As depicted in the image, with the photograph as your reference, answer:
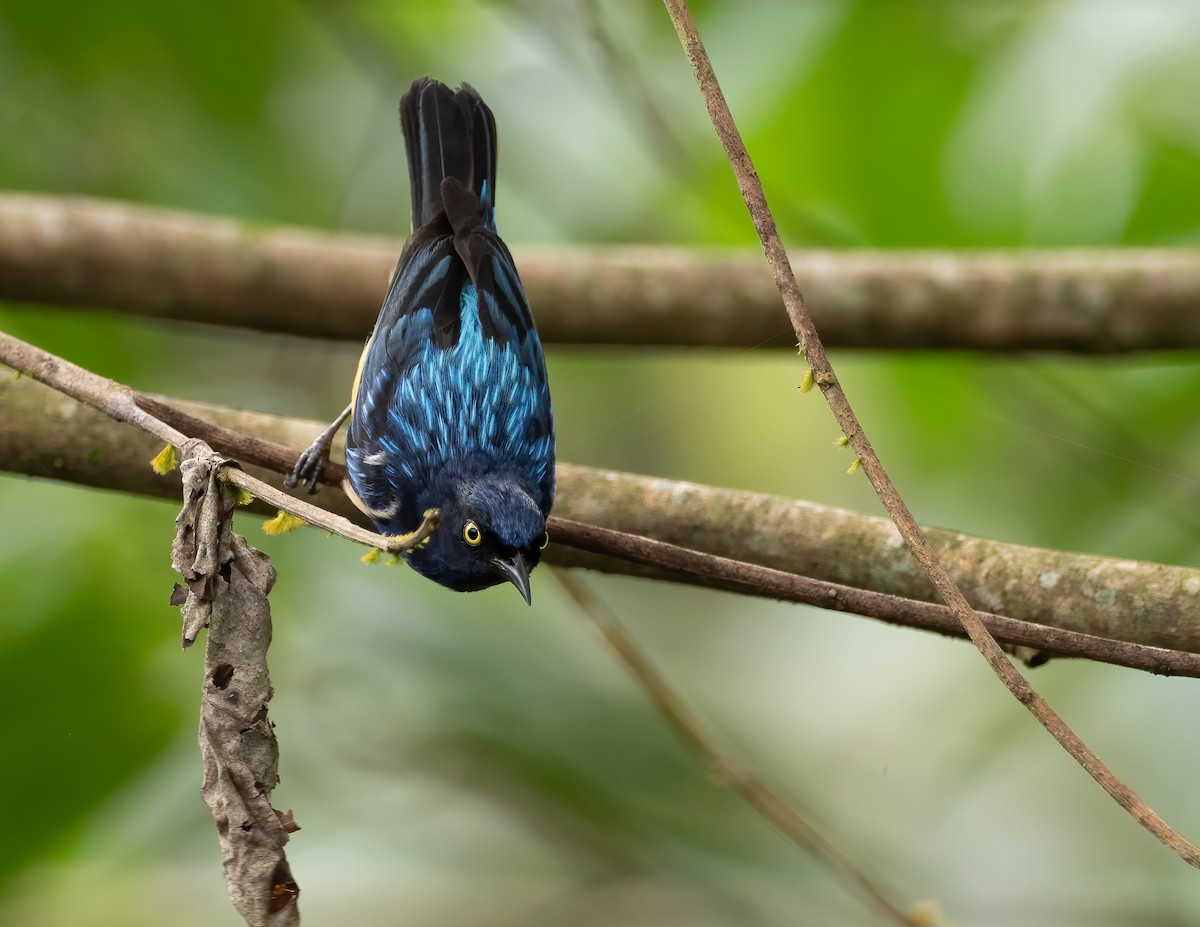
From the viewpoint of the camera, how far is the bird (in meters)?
3.41

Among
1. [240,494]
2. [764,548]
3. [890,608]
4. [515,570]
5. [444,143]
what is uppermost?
[444,143]

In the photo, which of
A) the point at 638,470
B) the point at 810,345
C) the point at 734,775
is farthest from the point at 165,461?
the point at 638,470

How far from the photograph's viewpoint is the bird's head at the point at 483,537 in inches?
128

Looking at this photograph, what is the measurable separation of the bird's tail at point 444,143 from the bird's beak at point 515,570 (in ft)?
5.14

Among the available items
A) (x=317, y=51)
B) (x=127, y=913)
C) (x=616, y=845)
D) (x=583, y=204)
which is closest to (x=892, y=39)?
(x=583, y=204)

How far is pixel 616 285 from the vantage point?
5.05 m

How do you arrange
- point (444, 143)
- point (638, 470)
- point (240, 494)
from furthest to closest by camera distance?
point (638, 470), point (444, 143), point (240, 494)

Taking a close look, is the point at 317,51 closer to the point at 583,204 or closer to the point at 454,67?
the point at 454,67

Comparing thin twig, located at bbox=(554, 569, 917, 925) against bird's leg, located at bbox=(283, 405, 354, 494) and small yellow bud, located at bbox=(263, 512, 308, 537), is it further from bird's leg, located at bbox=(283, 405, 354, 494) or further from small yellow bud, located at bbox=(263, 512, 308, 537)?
small yellow bud, located at bbox=(263, 512, 308, 537)

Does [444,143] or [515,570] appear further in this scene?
[444,143]

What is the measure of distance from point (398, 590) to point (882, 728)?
210 centimetres

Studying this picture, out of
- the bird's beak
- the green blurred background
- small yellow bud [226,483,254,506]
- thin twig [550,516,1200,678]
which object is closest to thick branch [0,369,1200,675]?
thin twig [550,516,1200,678]

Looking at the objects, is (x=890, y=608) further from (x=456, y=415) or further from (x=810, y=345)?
(x=456, y=415)

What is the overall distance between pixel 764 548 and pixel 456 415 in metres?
0.96
